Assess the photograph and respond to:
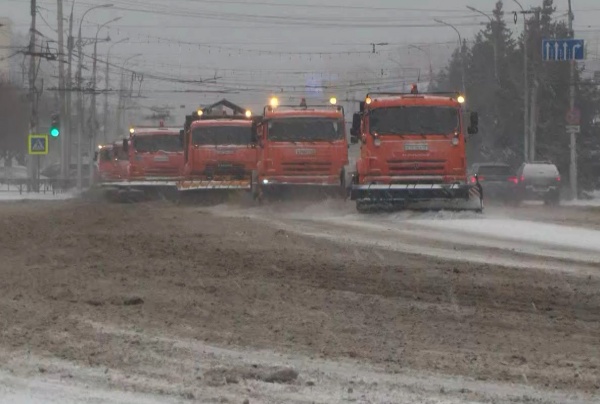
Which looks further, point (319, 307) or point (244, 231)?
point (244, 231)

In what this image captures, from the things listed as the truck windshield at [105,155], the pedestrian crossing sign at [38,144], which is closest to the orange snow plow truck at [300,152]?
the truck windshield at [105,155]

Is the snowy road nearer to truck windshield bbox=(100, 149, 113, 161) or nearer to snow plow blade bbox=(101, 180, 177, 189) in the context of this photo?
snow plow blade bbox=(101, 180, 177, 189)

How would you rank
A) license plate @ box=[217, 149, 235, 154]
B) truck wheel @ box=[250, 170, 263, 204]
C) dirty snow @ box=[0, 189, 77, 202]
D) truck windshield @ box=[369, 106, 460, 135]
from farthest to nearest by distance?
dirty snow @ box=[0, 189, 77, 202] → license plate @ box=[217, 149, 235, 154] → truck wheel @ box=[250, 170, 263, 204] → truck windshield @ box=[369, 106, 460, 135]

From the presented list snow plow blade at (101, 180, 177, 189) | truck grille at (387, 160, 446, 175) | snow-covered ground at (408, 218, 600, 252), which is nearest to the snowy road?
snow-covered ground at (408, 218, 600, 252)

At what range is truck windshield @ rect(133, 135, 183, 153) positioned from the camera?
1556 inches

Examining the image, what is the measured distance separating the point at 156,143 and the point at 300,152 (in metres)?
9.60

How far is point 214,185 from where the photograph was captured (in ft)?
111

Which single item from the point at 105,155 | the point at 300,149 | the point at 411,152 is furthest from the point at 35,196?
the point at 411,152

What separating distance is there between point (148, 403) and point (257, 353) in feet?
5.81

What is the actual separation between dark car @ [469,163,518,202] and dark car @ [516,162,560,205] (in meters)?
0.42

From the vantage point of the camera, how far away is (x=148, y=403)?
6.88m

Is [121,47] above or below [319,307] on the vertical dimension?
→ above

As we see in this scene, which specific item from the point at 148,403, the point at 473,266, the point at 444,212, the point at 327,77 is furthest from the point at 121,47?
the point at 148,403

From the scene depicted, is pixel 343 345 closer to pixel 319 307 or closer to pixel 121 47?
pixel 319 307
